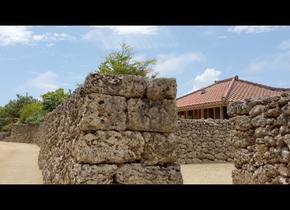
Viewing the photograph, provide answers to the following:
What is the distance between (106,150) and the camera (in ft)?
10.3

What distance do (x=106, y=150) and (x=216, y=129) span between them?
10775mm

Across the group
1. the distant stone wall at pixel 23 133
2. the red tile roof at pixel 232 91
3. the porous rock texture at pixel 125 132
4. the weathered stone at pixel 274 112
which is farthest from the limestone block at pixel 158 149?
the distant stone wall at pixel 23 133

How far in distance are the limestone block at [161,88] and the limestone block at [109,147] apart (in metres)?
0.60

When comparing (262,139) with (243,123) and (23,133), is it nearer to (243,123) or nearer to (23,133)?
(243,123)

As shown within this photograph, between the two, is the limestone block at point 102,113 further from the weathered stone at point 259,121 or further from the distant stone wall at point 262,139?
the weathered stone at point 259,121

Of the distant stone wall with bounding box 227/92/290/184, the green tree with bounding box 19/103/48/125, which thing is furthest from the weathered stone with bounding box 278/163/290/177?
the green tree with bounding box 19/103/48/125

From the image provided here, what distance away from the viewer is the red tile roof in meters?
15.5

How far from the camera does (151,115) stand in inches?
134

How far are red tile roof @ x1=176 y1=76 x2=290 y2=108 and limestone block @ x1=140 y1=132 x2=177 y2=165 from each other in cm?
1162

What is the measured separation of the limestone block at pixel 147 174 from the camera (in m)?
3.18

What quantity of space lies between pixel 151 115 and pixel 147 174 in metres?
0.80
